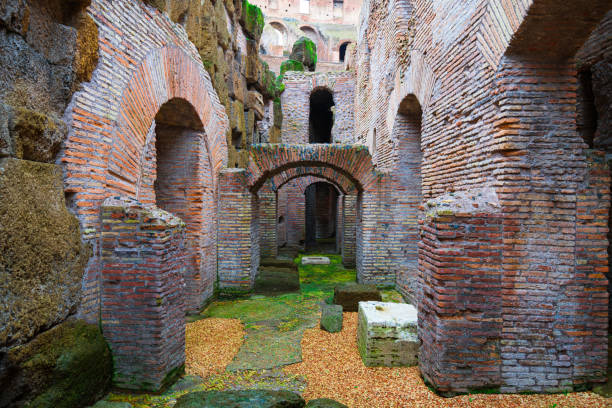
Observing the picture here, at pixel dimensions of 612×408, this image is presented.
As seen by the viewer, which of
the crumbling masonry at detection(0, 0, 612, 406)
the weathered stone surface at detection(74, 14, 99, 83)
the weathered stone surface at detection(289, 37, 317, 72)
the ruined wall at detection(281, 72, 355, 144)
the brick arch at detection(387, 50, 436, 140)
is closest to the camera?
the crumbling masonry at detection(0, 0, 612, 406)

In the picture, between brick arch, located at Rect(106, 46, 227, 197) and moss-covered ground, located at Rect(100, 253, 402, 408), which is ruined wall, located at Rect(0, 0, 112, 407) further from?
moss-covered ground, located at Rect(100, 253, 402, 408)

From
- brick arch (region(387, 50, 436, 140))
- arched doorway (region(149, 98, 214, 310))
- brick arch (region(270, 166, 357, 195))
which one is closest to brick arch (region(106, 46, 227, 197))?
arched doorway (region(149, 98, 214, 310))

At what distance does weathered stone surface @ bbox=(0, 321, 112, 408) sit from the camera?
2258 millimetres

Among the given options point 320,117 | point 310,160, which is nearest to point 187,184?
point 310,160

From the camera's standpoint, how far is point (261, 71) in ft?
30.5

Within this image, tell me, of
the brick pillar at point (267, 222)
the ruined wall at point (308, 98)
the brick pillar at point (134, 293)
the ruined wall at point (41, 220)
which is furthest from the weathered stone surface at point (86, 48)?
the ruined wall at point (308, 98)

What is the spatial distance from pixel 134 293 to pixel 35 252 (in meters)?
0.90

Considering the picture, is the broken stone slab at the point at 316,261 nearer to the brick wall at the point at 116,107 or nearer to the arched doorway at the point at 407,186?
the arched doorway at the point at 407,186

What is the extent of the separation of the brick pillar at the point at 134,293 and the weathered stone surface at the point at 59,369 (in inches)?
6.2

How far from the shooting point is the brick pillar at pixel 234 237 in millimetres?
6582

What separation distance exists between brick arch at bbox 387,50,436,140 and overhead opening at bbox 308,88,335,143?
27.6 ft

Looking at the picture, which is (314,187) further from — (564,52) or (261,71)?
(564,52)

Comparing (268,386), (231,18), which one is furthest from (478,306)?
(231,18)

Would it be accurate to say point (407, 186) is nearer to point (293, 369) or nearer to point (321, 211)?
point (293, 369)
